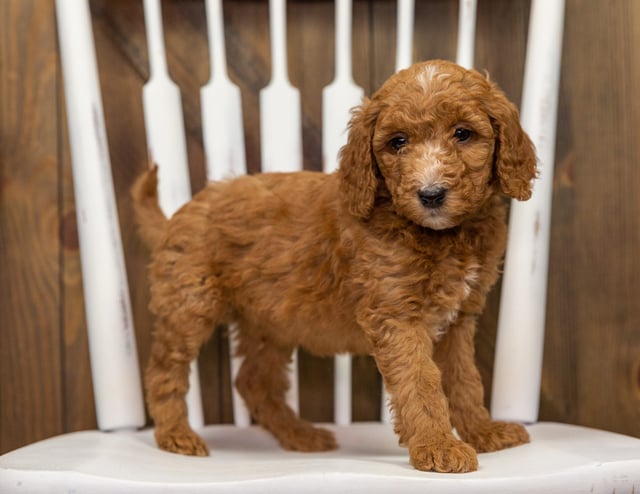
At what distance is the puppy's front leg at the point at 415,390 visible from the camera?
1.09 m

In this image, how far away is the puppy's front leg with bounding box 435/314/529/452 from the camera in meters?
1.31

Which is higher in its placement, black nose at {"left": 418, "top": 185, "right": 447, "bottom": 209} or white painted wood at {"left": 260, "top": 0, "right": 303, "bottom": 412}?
white painted wood at {"left": 260, "top": 0, "right": 303, "bottom": 412}

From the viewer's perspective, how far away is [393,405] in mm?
1174

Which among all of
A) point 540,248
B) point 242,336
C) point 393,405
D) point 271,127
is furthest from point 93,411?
point 540,248

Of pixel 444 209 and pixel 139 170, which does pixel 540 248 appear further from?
pixel 139 170

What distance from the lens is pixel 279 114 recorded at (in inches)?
62.6

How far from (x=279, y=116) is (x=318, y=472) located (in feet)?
2.72

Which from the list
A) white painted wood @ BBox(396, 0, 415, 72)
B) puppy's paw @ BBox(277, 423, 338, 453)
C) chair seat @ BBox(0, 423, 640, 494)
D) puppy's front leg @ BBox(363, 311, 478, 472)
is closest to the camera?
chair seat @ BBox(0, 423, 640, 494)

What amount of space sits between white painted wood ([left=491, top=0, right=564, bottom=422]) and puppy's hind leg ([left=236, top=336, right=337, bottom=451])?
1.21 feet

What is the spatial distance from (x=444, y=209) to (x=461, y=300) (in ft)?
0.62

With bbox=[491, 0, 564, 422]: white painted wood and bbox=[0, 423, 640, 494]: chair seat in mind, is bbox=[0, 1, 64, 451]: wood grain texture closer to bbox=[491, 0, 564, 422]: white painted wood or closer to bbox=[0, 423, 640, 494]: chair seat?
bbox=[0, 423, 640, 494]: chair seat

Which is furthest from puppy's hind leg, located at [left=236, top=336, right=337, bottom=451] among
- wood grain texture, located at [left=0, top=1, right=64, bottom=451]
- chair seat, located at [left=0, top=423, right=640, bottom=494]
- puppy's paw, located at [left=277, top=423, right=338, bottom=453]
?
wood grain texture, located at [left=0, top=1, right=64, bottom=451]

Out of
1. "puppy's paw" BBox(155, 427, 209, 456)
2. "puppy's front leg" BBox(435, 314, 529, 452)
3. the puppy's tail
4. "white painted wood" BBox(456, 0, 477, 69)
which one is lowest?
"puppy's paw" BBox(155, 427, 209, 456)

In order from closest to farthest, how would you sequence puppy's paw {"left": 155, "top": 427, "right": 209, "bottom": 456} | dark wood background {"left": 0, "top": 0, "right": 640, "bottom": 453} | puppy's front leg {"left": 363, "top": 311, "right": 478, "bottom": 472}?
puppy's front leg {"left": 363, "top": 311, "right": 478, "bottom": 472} → puppy's paw {"left": 155, "top": 427, "right": 209, "bottom": 456} → dark wood background {"left": 0, "top": 0, "right": 640, "bottom": 453}
